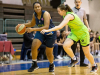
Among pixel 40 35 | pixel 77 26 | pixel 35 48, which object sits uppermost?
pixel 77 26

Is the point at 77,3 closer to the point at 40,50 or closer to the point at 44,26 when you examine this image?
the point at 44,26

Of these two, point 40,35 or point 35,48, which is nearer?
point 35,48

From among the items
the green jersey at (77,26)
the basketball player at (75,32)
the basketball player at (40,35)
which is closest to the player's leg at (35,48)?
the basketball player at (40,35)

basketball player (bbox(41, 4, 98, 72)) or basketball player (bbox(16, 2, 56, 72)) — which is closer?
basketball player (bbox(41, 4, 98, 72))

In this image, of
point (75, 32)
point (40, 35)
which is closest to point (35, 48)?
point (40, 35)

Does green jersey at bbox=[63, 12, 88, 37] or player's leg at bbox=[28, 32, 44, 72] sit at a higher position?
green jersey at bbox=[63, 12, 88, 37]

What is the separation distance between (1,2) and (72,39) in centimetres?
732

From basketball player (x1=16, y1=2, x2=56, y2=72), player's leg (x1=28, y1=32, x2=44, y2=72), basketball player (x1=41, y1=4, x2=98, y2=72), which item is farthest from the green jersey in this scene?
player's leg (x1=28, y1=32, x2=44, y2=72)

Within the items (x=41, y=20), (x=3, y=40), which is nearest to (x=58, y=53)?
(x=3, y=40)

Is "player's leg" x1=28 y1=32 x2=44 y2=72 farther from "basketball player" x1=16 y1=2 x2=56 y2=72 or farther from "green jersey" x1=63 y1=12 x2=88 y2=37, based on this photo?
"green jersey" x1=63 y1=12 x2=88 y2=37

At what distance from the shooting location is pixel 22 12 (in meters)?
10.2

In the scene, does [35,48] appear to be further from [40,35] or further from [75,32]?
[75,32]

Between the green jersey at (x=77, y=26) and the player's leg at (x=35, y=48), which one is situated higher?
the green jersey at (x=77, y=26)

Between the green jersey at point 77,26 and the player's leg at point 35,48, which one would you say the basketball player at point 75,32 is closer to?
the green jersey at point 77,26
